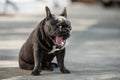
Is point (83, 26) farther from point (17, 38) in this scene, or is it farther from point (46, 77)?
point (46, 77)

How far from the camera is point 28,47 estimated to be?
324 inches

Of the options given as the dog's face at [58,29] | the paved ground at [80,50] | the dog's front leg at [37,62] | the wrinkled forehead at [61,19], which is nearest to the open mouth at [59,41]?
the dog's face at [58,29]

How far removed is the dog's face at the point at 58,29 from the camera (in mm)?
7580

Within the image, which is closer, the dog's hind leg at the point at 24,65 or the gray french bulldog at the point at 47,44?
the gray french bulldog at the point at 47,44

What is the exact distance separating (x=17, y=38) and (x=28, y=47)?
6.54 metres

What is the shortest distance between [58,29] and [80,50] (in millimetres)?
5422

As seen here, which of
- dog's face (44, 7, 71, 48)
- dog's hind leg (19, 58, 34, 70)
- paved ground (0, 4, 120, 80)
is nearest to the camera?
dog's face (44, 7, 71, 48)

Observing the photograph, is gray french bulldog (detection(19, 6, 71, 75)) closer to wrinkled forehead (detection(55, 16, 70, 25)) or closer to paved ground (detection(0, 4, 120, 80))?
wrinkled forehead (detection(55, 16, 70, 25))

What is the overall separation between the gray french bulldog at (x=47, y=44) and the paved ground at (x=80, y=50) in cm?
16

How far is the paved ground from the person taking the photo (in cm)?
814

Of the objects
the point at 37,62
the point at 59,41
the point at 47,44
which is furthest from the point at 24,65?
the point at 59,41

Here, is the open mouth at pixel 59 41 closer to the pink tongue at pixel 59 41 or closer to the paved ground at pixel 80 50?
the pink tongue at pixel 59 41

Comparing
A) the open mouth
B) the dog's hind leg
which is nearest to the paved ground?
the dog's hind leg

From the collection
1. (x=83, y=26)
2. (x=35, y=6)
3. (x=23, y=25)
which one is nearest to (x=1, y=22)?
(x=23, y=25)
